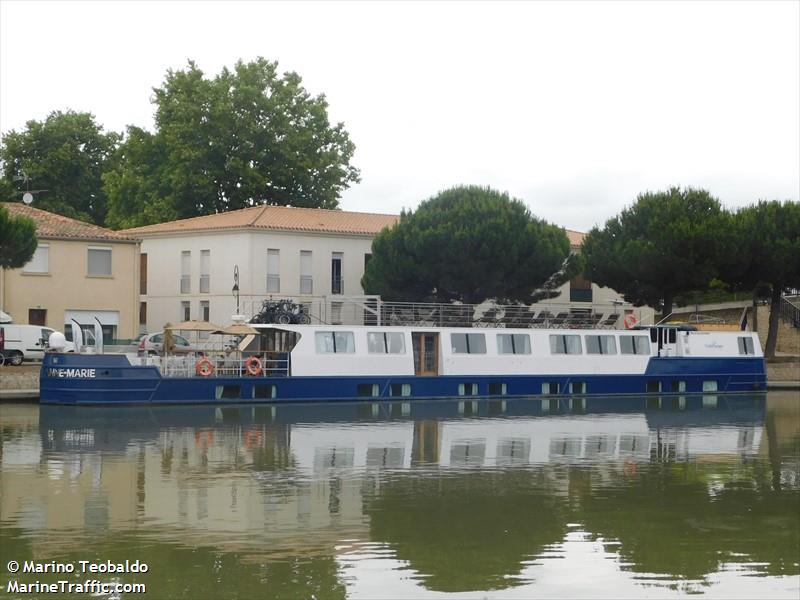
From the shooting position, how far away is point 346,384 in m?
42.0

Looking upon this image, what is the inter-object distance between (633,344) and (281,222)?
1985 centimetres

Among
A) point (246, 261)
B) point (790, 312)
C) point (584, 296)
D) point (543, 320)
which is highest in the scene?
point (246, 261)

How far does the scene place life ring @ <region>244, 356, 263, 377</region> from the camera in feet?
132

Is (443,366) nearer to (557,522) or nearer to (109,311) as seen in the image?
(109,311)

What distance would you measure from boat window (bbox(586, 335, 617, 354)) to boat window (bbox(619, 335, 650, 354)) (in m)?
0.36

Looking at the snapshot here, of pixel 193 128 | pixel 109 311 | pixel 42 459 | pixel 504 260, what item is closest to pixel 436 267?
pixel 504 260

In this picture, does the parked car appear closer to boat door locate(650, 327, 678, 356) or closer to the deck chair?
the deck chair

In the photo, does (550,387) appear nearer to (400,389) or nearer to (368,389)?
(400,389)

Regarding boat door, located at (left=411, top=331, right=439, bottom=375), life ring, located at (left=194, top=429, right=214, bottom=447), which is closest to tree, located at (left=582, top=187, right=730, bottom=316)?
boat door, located at (left=411, top=331, right=439, bottom=375)

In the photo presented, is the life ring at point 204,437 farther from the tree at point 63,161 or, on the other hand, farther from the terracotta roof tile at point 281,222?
the tree at point 63,161

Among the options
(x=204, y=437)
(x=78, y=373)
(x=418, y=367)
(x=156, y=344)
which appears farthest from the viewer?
(x=156, y=344)

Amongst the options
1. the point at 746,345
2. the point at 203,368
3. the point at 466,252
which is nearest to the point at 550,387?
the point at 466,252

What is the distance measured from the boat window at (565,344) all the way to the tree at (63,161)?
3771 centimetres

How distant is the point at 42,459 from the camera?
25656 millimetres
